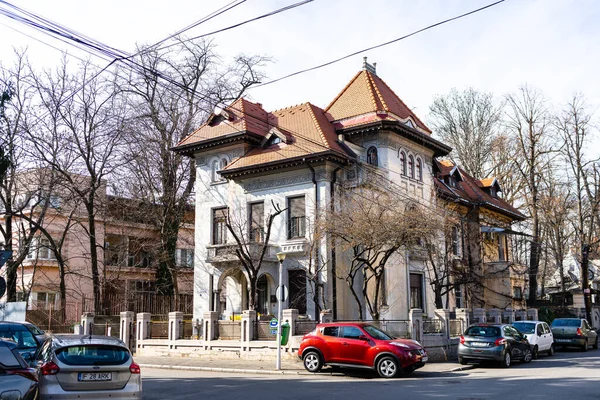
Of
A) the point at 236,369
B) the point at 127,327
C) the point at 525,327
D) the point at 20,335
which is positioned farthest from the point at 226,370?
the point at 525,327

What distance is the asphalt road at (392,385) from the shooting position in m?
13.5

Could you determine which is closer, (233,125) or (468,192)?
(233,125)

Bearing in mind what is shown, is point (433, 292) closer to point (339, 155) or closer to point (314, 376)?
point (339, 155)

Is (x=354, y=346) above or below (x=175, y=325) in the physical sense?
below

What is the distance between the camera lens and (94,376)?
34.3 feet

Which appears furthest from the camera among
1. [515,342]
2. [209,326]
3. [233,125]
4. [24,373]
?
[233,125]

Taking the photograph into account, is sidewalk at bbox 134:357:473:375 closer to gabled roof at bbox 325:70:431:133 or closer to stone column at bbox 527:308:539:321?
gabled roof at bbox 325:70:431:133

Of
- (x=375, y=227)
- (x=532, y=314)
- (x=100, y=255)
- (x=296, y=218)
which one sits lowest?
(x=532, y=314)

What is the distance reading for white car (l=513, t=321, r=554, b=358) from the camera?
81.7 feet

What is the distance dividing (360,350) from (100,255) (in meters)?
33.2

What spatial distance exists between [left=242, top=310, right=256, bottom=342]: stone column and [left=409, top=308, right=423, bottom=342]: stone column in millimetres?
6092

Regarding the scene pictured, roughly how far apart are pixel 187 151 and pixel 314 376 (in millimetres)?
18411

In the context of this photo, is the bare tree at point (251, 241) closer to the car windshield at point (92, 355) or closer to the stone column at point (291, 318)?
the stone column at point (291, 318)

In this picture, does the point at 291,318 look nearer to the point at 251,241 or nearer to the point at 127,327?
the point at 251,241
